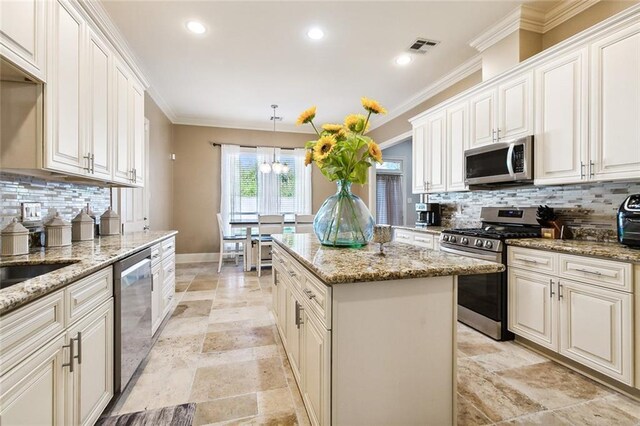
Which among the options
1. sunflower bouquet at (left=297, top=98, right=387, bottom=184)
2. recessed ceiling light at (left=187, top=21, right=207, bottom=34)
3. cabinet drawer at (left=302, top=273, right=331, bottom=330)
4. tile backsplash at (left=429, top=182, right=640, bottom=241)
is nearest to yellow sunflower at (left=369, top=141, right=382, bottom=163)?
sunflower bouquet at (left=297, top=98, right=387, bottom=184)

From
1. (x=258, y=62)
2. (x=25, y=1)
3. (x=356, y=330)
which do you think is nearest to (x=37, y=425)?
(x=356, y=330)

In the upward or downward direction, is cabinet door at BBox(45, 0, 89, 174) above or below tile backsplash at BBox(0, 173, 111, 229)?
above

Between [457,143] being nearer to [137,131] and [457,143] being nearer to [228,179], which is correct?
[137,131]

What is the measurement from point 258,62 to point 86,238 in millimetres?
2594

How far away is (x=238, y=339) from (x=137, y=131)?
2196mm

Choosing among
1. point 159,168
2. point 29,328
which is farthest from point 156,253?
point 159,168

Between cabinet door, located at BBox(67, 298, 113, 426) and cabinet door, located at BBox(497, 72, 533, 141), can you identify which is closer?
Answer: cabinet door, located at BBox(67, 298, 113, 426)

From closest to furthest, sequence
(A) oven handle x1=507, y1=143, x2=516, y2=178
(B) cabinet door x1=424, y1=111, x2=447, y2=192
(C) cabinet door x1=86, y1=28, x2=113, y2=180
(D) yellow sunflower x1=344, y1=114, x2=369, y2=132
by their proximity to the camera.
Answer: (D) yellow sunflower x1=344, y1=114, x2=369, y2=132, (C) cabinet door x1=86, y1=28, x2=113, y2=180, (A) oven handle x1=507, y1=143, x2=516, y2=178, (B) cabinet door x1=424, y1=111, x2=447, y2=192

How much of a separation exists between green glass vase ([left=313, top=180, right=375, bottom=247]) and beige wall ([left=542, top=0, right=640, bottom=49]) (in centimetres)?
250

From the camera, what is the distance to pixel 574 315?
1996mm

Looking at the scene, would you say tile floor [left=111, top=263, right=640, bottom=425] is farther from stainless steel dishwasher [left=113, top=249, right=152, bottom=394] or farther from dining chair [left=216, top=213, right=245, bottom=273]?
dining chair [left=216, top=213, right=245, bottom=273]

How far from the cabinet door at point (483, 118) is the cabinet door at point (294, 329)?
2484mm

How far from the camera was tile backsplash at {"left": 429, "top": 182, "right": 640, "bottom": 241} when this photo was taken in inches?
87.8

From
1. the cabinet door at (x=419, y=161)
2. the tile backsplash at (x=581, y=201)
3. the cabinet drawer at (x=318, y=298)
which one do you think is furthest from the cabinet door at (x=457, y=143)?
the cabinet drawer at (x=318, y=298)
